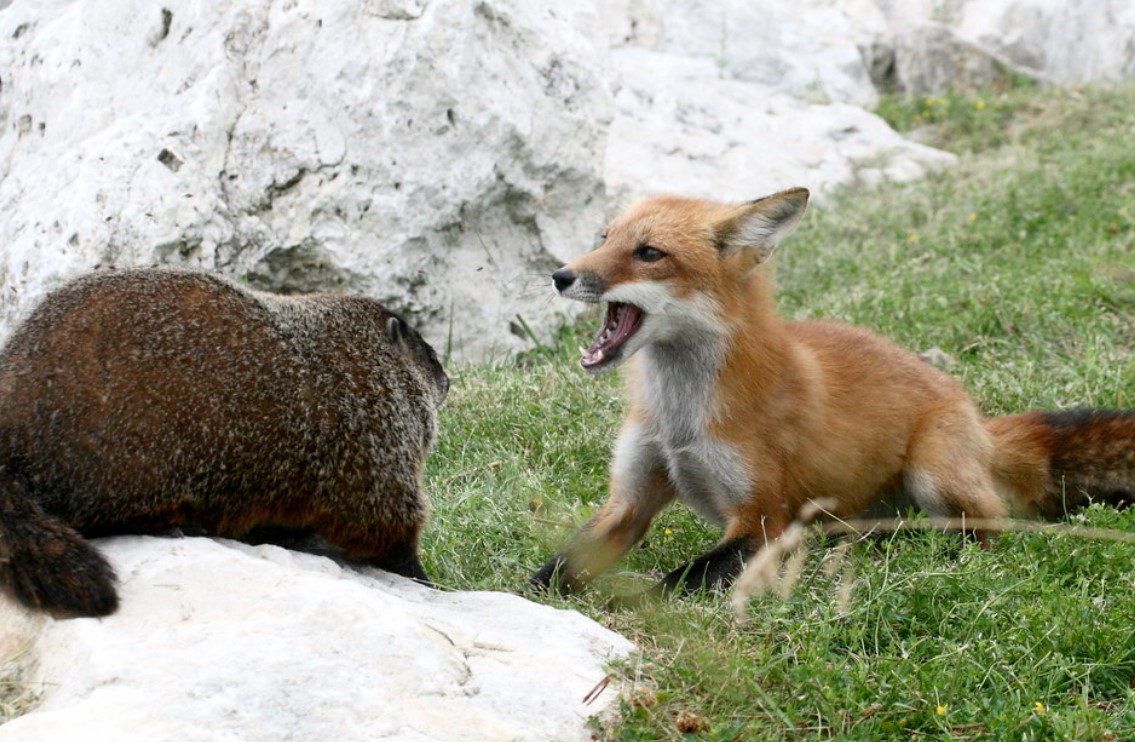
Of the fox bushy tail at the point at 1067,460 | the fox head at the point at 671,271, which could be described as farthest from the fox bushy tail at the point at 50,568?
the fox bushy tail at the point at 1067,460

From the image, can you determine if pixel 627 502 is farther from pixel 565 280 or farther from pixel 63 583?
pixel 63 583

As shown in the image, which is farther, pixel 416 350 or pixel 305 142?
pixel 305 142

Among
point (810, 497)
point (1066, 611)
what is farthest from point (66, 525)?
point (1066, 611)

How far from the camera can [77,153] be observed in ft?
28.3

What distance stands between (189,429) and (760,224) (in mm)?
2759

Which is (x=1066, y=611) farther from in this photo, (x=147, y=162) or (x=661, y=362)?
(x=147, y=162)

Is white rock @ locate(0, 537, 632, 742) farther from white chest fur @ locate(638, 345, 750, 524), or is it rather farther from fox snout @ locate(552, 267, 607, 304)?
fox snout @ locate(552, 267, 607, 304)

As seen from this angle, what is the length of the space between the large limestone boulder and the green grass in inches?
38.9

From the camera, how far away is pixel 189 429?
15.6 feet

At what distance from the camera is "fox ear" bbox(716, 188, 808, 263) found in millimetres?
6047


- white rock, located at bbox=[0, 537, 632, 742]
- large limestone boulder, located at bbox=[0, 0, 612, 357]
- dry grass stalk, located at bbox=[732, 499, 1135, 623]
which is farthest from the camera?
large limestone boulder, located at bbox=[0, 0, 612, 357]

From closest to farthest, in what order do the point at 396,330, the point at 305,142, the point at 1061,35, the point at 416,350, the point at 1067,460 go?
the point at 396,330 → the point at 416,350 → the point at 1067,460 → the point at 305,142 → the point at 1061,35

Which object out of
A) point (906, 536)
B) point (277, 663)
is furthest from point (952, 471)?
point (277, 663)

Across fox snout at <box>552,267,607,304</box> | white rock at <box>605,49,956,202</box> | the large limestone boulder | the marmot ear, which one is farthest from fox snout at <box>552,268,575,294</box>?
white rock at <box>605,49,956,202</box>
